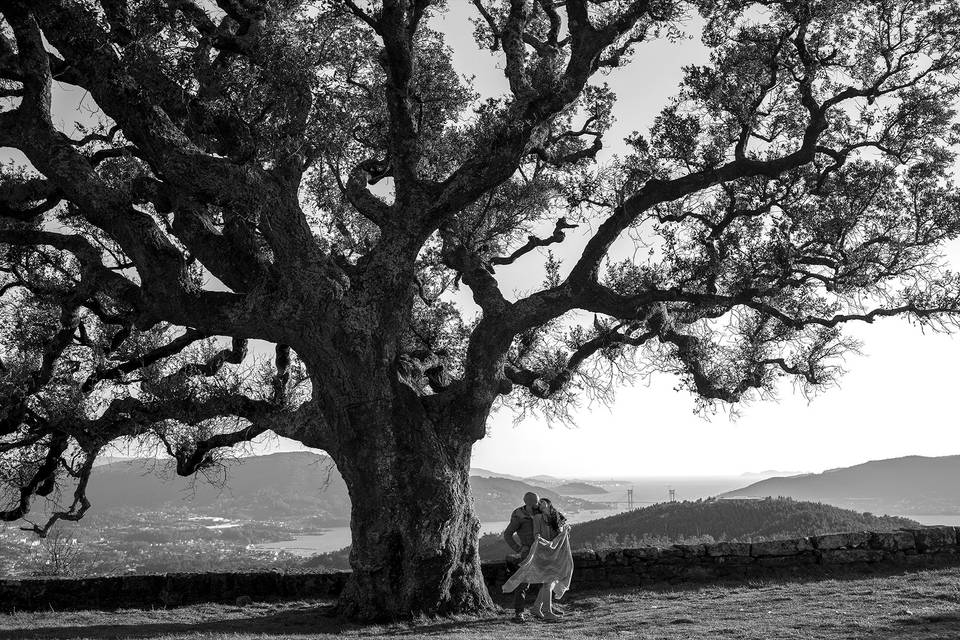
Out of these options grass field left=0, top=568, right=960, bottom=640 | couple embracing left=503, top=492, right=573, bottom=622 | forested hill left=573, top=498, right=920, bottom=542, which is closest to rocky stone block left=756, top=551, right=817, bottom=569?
grass field left=0, top=568, right=960, bottom=640

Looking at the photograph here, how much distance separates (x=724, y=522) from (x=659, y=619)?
2788 centimetres

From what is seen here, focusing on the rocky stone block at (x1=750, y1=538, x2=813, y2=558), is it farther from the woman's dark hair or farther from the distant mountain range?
the distant mountain range

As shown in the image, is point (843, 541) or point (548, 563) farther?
point (843, 541)

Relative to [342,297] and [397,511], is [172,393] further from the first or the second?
[397,511]

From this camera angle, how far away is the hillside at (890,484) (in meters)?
146

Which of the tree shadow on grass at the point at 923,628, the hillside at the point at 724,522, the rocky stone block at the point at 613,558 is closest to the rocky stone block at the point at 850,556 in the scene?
the rocky stone block at the point at 613,558

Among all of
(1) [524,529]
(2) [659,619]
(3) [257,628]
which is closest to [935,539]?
(2) [659,619]

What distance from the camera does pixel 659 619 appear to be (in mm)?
9883

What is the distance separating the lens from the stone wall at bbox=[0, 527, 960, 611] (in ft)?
44.8

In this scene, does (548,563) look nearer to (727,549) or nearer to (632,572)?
(632,572)

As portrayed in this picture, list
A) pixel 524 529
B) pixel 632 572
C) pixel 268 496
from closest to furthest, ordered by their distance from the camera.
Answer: pixel 524 529
pixel 632 572
pixel 268 496

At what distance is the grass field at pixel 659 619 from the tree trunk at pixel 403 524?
0.47 meters

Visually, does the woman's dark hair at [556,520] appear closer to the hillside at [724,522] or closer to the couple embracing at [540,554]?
the couple embracing at [540,554]

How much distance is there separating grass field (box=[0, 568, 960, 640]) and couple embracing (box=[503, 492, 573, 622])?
41 centimetres
